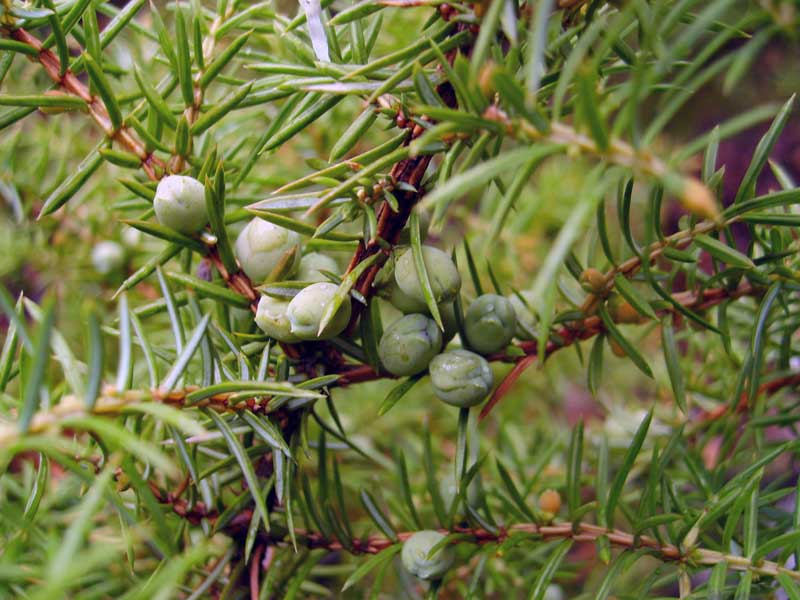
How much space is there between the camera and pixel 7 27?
0.44 metres

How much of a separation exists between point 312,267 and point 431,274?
10 centimetres

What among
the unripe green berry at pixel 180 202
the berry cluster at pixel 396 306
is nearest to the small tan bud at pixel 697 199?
the berry cluster at pixel 396 306

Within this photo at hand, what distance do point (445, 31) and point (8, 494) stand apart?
0.62 m

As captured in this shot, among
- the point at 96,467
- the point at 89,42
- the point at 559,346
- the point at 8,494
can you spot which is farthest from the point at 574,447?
the point at 8,494

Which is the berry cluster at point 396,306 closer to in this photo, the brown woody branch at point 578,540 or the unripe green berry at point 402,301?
the unripe green berry at point 402,301

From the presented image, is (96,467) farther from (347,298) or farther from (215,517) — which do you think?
(347,298)

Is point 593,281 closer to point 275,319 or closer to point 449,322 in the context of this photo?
point 449,322

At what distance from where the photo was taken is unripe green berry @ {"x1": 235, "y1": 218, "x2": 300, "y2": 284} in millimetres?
438

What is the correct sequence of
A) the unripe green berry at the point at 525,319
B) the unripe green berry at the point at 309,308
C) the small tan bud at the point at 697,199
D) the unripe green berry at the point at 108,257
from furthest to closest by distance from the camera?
the unripe green berry at the point at 108,257, the unripe green berry at the point at 525,319, the unripe green berry at the point at 309,308, the small tan bud at the point at 697,199

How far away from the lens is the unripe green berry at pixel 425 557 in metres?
0.47

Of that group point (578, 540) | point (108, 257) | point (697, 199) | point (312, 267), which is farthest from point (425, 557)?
point (108, 257)

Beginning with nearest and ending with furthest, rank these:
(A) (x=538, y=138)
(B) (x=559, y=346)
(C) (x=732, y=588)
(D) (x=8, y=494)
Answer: (A) (x=538, y=138)
(C) (x=732, y=588)
(B) (x=559, y=346)
(D) (x=8, y=494)

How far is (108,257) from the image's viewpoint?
2.55ft

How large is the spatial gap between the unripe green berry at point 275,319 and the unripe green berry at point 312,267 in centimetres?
4
